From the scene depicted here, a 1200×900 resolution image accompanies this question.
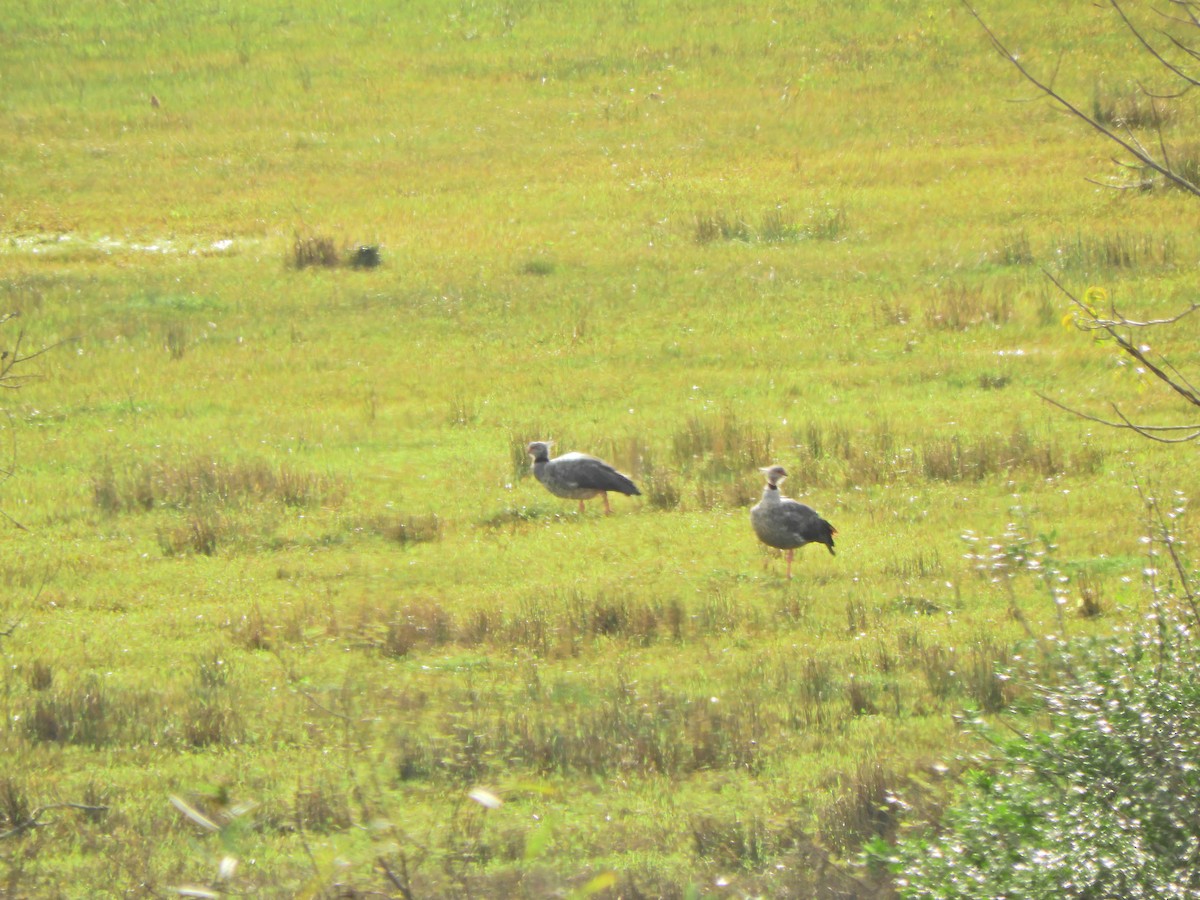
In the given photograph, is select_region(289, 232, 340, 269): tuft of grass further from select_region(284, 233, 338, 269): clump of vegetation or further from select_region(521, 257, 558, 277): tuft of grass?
select_region(521, 257, 558, 277): tuft of grass

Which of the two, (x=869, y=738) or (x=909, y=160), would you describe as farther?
(x=909, y=160)

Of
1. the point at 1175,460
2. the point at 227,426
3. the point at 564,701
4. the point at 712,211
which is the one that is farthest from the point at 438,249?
the point at 564,701

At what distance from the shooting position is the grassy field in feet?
25.6

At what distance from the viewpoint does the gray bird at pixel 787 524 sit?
38.4 ft

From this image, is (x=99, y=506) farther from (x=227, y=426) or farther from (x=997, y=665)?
→ (x=997, y=665)

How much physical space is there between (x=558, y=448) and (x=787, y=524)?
4.61 meters

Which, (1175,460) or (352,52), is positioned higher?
(352,52)

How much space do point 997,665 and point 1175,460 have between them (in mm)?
6672

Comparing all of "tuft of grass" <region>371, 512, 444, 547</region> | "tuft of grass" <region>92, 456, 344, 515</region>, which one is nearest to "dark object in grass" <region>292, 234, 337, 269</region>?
"tuft of grass" <region>92, 456, 344, 515</region>

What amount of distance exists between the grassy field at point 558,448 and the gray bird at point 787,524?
31 centimetres

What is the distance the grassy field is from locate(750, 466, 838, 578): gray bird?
0.31 metres

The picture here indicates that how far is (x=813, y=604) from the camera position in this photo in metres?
11.1

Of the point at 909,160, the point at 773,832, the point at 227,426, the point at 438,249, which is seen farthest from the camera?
the point at 909,160

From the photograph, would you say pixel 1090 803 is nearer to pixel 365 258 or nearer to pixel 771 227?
pixel 365 258
